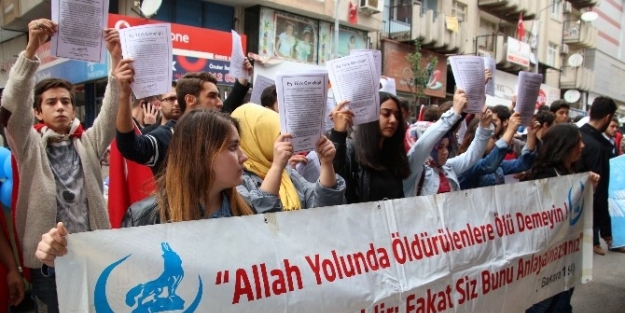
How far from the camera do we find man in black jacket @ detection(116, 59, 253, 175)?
7.92 feet

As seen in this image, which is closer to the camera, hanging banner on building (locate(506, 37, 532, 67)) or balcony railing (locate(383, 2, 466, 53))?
balcony railing (locate(383, 2, 466, 53))

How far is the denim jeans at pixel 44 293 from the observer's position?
2303 millimetres

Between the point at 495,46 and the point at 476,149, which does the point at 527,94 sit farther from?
the point at 495,46

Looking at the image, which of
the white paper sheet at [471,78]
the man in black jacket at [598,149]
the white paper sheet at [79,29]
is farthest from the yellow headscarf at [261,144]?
the man in black jacket at [598,149]

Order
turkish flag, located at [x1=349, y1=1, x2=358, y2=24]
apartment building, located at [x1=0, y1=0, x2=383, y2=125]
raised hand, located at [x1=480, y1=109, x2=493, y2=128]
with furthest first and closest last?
turkish flag, located at [x1=349, y1=1, x2=358, y2=24], apartment building, located at [x1=0, y1=0, x2=383, y2=125], raised hand, located at [x1=480, y1=109, x2=493, y2=128]

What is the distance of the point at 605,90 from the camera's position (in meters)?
34.8

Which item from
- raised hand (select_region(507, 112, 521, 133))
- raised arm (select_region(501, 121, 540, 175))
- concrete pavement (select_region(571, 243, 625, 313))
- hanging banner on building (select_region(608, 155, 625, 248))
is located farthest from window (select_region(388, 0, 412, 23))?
raised hand (select_region(507, 112, 521, 133))

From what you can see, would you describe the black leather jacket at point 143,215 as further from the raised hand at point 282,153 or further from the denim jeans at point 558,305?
the denim jeans at point 558,305

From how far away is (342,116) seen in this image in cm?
263

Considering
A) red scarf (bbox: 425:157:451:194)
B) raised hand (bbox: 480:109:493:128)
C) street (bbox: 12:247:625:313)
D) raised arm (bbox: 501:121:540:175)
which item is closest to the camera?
red scarf (bbox: 425:157:451:194)

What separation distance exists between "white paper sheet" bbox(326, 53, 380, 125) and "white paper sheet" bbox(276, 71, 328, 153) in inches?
11.9

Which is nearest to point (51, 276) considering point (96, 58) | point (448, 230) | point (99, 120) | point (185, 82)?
point (99, 120)

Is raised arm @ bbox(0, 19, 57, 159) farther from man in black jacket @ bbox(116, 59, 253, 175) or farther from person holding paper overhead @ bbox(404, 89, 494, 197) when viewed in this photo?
person holding paper overhead @ bbox(404, 89, 494, 197)

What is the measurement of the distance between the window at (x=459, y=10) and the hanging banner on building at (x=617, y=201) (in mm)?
19112
